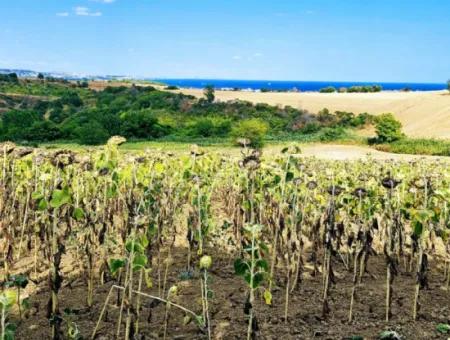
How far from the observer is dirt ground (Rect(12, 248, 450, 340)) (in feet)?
15.3

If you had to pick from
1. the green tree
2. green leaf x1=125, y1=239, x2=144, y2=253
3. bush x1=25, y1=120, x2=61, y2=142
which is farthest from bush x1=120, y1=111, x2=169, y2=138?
green leaf x1=125, y1=239, x2=144, y2=253

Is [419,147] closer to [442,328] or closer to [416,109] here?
[416,109]

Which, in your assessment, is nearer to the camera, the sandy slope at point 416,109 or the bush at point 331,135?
the bush at point 331,135

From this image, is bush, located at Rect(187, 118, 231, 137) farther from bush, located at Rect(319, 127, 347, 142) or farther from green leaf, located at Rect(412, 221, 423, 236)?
green leaf, located at Rect(412, 221, 423, 236)

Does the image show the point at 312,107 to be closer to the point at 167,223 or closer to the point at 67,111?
the point at 67,111

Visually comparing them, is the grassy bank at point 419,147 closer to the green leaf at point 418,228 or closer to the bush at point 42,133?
the bush at point 42,133

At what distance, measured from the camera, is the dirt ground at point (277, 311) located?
467 centimetres

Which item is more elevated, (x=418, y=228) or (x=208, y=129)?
(x=418, y=228)

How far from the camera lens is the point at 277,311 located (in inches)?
205

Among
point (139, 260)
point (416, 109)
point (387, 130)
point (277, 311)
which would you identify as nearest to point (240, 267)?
point (139, 260)

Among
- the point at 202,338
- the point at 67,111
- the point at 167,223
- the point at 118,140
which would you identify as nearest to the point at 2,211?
the point at 167,223

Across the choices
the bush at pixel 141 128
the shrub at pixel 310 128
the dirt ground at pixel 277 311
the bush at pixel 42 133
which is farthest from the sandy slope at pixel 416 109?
the dirt ground at pixel 277 311

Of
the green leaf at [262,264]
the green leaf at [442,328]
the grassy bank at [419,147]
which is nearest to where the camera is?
the green leaf at [262,264]

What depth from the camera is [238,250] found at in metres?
6.79
